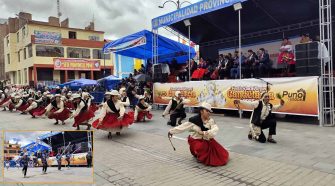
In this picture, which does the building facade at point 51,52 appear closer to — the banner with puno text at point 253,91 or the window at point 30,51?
the window at point 30,51

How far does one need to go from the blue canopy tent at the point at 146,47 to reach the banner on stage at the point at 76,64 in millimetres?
25642

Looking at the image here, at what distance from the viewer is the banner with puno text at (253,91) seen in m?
9.73

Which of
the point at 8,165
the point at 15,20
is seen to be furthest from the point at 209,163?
the point at 15,20

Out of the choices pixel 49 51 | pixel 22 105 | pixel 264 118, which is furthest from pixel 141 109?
pixel 49 51

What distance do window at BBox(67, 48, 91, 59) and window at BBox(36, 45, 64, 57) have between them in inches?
49.2

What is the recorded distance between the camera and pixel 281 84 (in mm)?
10492

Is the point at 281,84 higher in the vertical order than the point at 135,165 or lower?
higher

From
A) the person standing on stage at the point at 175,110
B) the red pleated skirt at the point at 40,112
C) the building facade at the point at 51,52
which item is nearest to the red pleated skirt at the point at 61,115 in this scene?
the red pleated skirt at the point at 40,112

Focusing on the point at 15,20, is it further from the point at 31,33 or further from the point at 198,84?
the point at 198,84

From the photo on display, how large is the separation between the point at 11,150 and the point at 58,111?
928 cm

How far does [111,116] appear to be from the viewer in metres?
8.84

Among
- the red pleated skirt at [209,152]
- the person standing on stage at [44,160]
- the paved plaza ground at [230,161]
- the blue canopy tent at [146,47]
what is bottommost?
the paved plaza ground at [230,161]

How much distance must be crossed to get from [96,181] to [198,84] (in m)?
9.32

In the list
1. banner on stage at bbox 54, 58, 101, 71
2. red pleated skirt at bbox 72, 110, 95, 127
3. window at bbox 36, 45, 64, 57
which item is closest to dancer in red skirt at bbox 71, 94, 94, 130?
red pleated skirt at bbox 72, 110, 95, 127
